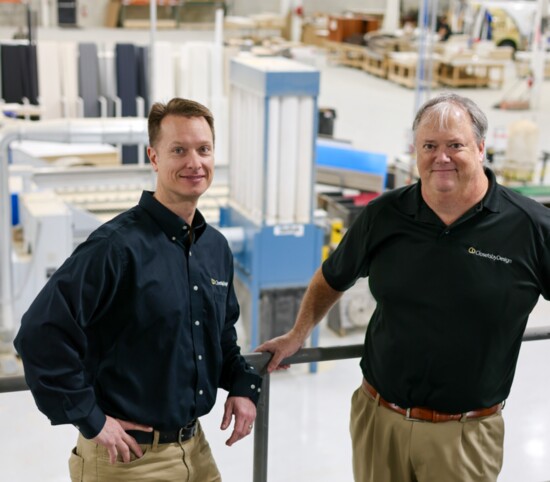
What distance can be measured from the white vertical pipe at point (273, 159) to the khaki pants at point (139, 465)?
3.80m

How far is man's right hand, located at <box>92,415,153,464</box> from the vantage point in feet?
6.63

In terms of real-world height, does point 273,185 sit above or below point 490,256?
below

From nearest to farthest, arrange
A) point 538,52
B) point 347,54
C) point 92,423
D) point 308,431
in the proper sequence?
point 92,423 → point 308,431 → point 538,52 → point 347,54

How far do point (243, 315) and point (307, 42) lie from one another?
62.2 ft

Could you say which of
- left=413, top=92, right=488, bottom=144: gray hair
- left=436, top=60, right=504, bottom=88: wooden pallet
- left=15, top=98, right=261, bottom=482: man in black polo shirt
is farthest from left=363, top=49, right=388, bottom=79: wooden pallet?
left=15, top=98, right=261, bottom=482: man in black polo shirt

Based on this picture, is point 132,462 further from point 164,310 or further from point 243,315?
point 243,315

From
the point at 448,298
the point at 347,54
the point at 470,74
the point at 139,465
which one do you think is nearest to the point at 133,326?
the point at 139,465

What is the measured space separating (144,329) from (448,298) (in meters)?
0.77

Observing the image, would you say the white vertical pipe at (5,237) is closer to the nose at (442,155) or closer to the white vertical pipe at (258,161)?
the white vertical pipe at (258,161)

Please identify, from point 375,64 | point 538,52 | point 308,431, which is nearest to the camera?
point 308,431

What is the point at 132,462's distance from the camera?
7.04ft

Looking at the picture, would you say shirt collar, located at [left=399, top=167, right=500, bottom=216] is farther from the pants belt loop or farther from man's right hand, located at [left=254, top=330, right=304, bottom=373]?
the pants belt loop

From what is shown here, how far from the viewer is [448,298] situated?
2.34 meters

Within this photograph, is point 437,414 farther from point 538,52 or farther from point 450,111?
point 538,52
